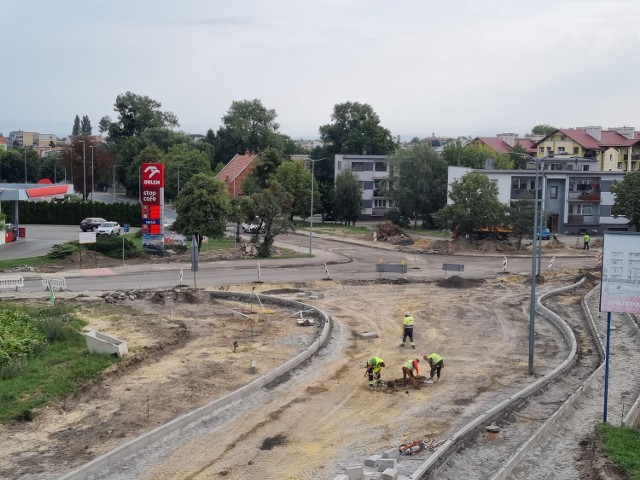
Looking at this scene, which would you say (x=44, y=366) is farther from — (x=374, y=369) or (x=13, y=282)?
(x=13, y=282)

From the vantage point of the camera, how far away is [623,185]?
2384 inches

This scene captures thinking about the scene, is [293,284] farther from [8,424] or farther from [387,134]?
[387,134]

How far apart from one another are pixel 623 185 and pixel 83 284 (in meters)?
43.4

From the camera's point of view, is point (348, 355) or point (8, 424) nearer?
point (8, 424)

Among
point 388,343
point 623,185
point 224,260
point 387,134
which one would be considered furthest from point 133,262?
point 387,134

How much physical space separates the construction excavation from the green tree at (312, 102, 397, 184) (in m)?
66.2

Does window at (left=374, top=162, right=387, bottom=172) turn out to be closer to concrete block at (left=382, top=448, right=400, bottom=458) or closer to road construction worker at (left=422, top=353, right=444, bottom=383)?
road construction worker at (left=422, top=353, right=444, bottom=383)

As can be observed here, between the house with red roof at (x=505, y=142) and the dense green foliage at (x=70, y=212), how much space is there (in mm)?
53925

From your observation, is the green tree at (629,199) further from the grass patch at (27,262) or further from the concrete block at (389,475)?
the concrete block at (389,475)

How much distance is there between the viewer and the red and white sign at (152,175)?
4675 cm

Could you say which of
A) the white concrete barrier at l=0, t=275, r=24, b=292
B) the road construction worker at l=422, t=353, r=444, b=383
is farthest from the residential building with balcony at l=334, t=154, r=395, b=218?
the road construction worker at l=422, t=353, r=444, b=383

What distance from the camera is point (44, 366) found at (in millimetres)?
22109

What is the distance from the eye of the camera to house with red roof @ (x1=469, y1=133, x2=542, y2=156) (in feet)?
349

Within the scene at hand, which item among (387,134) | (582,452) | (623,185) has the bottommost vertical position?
(582,452)
